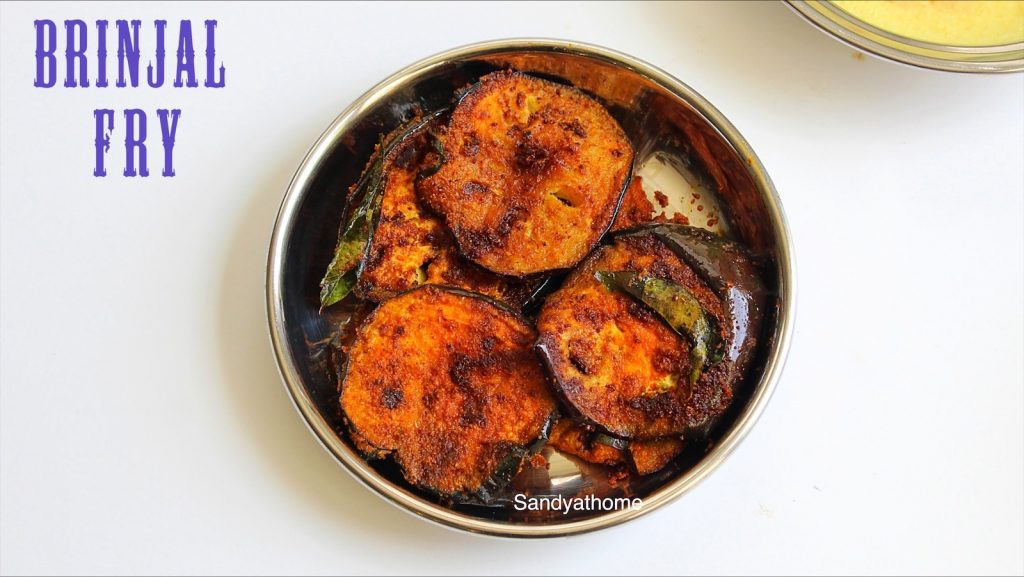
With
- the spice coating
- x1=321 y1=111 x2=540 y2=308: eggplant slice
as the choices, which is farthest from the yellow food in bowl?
x1=321 y1=111 x2=540 y2=308: eggplant slice

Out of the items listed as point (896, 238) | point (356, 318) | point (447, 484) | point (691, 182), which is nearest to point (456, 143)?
point (356, 318)

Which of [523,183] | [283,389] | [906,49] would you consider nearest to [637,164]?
[523,183]

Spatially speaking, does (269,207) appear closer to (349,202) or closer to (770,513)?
(349,202)

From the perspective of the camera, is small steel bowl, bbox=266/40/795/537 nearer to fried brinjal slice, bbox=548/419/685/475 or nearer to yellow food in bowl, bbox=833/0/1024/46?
fried brinjal slice, bbox=548/419/685/475

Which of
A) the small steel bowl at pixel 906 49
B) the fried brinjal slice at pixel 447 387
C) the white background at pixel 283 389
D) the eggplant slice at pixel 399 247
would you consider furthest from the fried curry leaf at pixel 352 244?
the small steel bowl at pixel 906 49

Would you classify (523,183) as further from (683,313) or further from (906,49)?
(906,49)
